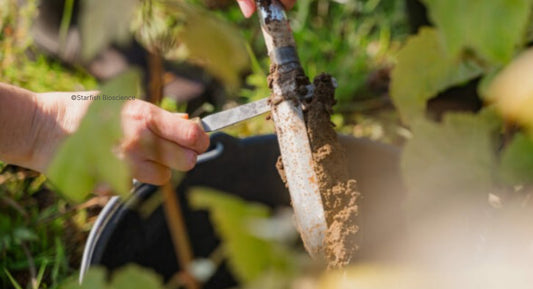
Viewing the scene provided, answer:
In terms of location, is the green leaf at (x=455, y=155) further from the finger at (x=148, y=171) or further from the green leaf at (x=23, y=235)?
the green leaf at (x=23, y=235)

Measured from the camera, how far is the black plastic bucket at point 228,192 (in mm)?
1021

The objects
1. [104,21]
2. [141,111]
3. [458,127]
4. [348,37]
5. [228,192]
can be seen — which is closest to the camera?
[104,21]

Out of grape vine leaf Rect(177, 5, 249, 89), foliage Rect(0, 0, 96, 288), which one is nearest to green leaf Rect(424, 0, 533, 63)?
grape vine leaf Rect(177, 5, 249, 89)

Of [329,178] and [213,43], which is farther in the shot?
[329,178]

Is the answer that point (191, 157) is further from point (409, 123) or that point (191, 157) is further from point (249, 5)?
point (409, 123)

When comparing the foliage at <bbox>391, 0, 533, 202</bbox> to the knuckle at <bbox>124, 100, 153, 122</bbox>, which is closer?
the foliage at <bbox>391, 0, 533, 202</bbox>

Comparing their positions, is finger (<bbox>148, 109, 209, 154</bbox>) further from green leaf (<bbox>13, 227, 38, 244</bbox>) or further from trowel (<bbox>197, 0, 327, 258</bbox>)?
green leaf (<bbox>13, 227, 38, 244</bbox>)

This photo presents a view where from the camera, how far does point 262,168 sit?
1234mm

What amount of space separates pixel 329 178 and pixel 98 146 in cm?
57

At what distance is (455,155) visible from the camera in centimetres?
47

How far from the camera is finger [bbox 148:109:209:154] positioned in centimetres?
84

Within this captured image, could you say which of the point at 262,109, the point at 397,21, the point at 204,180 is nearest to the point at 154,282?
the point at 262,109

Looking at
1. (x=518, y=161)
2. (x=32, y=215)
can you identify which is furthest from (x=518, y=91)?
(x=32, y=215)

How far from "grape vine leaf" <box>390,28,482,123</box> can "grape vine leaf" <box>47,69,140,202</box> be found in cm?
32
